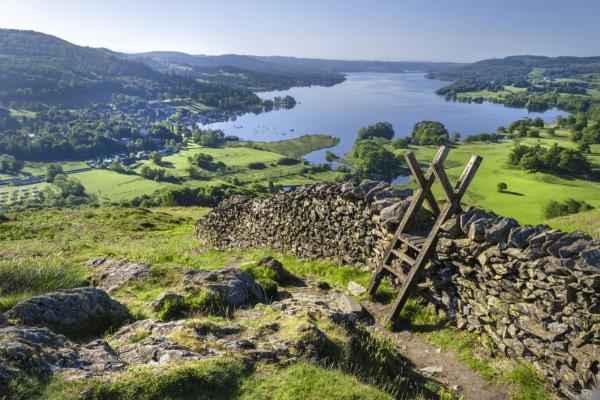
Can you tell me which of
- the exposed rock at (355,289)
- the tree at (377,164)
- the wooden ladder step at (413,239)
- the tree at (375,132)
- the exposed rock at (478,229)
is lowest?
the tree at (377,164)

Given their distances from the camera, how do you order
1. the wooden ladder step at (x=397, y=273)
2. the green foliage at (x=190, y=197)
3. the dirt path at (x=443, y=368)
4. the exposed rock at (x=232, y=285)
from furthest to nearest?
the green foliage at (x=190, y=197), the wooden ladder step at (x=397, y=273), the exposed rock at (x=232, y=285), the dirt path at (x=443, y=368)

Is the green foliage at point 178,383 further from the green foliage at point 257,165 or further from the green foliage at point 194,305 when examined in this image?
the green foliage at point 257,165

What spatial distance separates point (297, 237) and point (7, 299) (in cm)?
1074

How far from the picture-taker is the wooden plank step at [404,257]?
33.3ft

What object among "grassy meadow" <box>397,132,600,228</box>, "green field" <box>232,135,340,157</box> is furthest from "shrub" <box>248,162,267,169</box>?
"grassy meadow" <box>397,132,600,228</box>

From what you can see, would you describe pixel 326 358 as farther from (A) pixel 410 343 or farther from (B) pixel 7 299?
(B) pixel 7 299

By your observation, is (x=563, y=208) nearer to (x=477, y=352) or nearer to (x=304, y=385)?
(x=477, y=352)

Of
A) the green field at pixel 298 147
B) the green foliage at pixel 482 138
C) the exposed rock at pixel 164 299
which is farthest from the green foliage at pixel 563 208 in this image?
the green field at pixel 298 147

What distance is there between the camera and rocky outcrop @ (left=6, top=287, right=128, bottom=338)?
656 cm

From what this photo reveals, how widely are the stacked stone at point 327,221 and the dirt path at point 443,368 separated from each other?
10.7ft

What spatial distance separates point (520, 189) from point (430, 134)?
85993 millimetres

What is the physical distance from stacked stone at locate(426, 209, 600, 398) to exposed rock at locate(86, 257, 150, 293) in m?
8.79

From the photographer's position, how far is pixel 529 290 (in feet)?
25.5

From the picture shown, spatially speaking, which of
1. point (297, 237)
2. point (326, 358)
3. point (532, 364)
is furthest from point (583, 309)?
point (297, 237)
